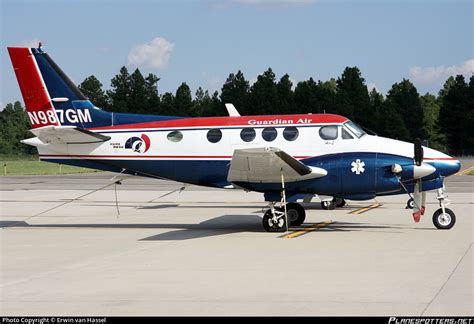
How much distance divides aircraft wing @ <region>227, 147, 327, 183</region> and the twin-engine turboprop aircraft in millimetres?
25

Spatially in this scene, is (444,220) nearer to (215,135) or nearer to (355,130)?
(355,130)

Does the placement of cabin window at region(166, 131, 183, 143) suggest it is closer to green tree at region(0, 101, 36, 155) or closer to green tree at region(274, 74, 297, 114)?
green tree at region(274, 74, 297, 114)

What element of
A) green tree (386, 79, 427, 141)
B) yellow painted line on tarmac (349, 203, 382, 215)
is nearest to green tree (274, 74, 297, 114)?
green tree (386, 79, 427, 141)

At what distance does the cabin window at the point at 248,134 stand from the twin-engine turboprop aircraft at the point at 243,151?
0.03 meters

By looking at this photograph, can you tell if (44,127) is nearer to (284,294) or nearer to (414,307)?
(284,294)

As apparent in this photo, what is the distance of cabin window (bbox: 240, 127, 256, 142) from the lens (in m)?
20.5

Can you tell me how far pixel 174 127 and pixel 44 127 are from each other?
3.55 meters

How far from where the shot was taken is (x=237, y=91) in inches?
4924

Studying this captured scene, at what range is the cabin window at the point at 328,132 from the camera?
20.0m

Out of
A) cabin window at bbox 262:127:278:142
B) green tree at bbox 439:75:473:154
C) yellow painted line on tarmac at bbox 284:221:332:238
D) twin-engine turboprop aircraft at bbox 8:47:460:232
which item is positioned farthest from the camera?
green tree at bbox 439:75:473:154

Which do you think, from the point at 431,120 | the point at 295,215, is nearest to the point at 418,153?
the point at 295,215

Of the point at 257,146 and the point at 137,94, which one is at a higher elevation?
the point at 137,94

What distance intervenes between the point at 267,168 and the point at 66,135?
19.4 ft

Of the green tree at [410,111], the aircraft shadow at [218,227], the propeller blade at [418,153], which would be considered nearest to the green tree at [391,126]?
the green tree at [410,111]
